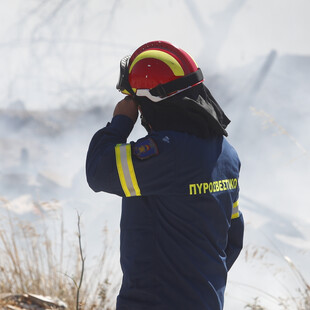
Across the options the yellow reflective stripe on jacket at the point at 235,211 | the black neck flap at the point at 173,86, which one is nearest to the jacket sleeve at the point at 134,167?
the black neck flap at the point at 173,86

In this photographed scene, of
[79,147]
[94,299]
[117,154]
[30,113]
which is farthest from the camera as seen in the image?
[79,147]

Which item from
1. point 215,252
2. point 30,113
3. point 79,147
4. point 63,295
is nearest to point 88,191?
point 79,147

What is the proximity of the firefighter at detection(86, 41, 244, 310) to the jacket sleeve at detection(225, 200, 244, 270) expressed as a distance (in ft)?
0.52

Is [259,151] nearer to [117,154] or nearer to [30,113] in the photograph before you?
[30,113]

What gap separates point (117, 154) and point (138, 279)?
35 centimetres

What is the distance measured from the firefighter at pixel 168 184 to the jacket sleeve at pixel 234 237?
0.16 m

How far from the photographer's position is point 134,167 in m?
1.27

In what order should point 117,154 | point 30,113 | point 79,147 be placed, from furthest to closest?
1. point 79,147
2. point 30,113
3. point 117,154

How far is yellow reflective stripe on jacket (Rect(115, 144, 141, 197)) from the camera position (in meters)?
1.26

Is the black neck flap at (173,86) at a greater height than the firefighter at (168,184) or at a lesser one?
greater

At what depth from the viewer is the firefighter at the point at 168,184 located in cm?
127

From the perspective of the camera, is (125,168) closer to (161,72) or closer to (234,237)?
(161,72)

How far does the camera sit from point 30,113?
9.45 metres

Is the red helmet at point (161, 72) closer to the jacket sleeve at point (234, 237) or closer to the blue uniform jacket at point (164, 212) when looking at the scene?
the blue uniform jacket at point (164, 212)
